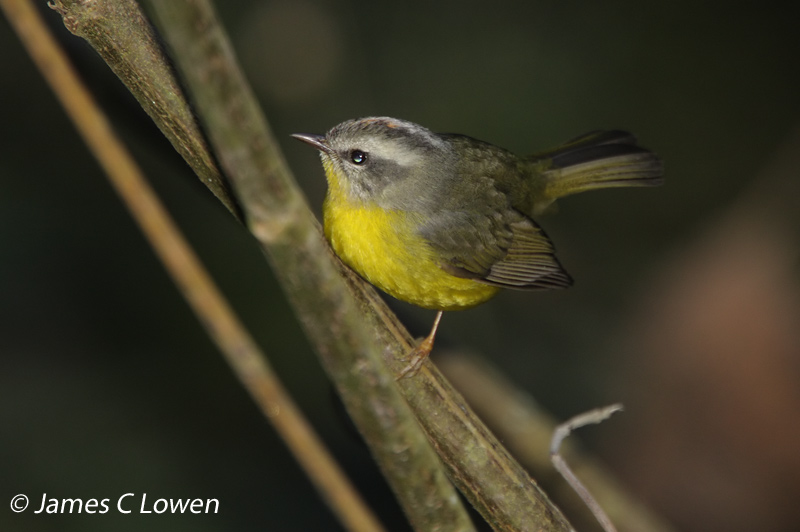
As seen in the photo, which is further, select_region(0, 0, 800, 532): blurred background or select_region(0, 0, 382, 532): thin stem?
select_region(0, 0, 800, 532): blurred background

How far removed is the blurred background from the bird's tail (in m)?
1.11

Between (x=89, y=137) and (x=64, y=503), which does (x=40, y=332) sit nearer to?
(x=64, y=503)

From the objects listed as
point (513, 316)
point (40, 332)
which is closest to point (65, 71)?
point (40, 332)

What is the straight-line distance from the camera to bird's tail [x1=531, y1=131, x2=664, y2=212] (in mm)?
4488

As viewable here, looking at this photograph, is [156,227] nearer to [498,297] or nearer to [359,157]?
[359,157]

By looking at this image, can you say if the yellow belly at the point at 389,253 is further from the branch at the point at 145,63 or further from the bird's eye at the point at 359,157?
the branch at the point at 145,63

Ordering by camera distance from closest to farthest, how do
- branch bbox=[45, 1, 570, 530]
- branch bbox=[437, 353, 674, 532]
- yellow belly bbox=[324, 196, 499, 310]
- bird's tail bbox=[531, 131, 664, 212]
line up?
branch bbox=[45, 1, 570, 530] < yellow belly bbox=[324, 196, 499, 310] < branch bbox=[437, 353, 674, 532] < bird's tail bbox=[531, 131, 664, 212]

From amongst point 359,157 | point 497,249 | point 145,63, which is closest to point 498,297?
point 497,249

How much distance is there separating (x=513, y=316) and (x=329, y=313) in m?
5.27

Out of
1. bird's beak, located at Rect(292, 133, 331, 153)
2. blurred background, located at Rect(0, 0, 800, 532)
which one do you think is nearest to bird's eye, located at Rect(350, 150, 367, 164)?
bird's beak, located at Rect(292, 133, 331, 153)

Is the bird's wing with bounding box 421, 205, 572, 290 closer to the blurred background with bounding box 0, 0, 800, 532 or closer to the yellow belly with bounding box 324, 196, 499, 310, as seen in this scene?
the yellow belly with bounding box 324, 196, 499, 310

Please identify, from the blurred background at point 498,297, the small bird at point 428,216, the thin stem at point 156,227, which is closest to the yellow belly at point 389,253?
the small bird at point 428,216

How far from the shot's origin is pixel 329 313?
1270 millimetres

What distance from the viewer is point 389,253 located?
11.4 feet
